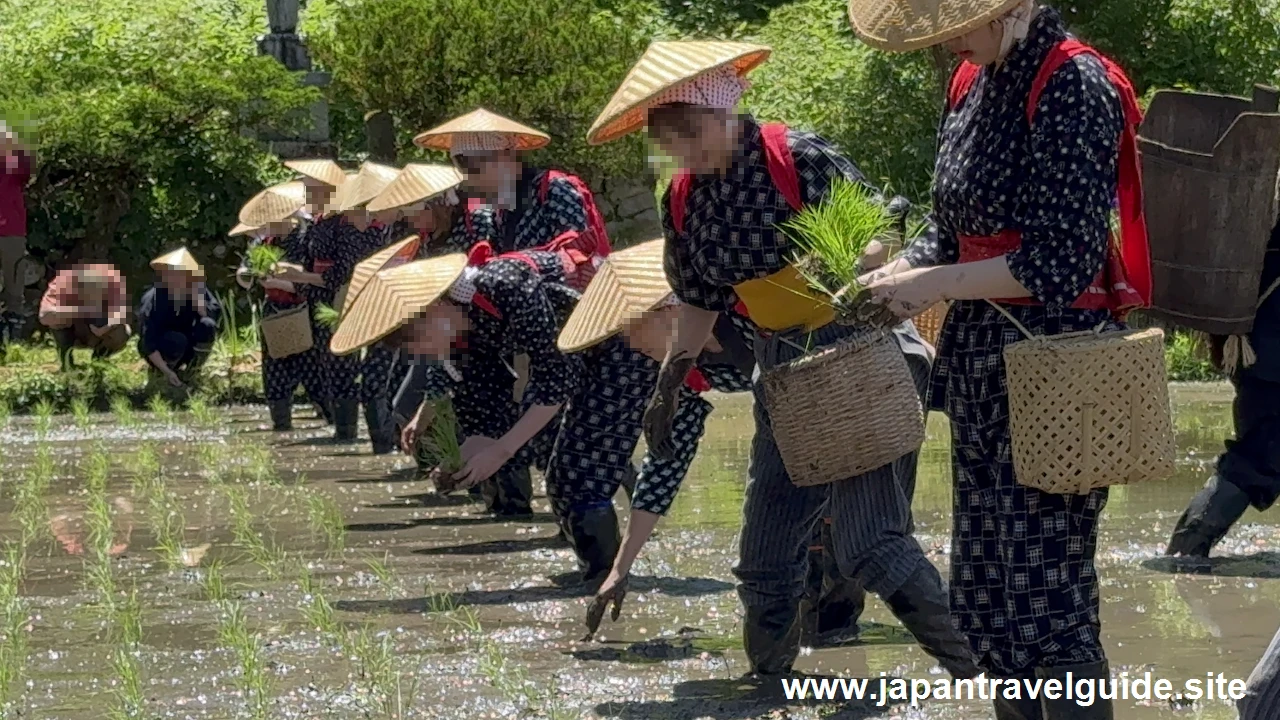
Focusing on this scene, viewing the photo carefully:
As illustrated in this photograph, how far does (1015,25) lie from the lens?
3.88 metres

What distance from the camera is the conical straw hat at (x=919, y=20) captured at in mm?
3807

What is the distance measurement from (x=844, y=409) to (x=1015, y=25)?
3.09 feet

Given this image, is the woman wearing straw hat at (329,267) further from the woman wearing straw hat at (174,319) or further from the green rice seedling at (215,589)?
the green rice seedling at (215,589)

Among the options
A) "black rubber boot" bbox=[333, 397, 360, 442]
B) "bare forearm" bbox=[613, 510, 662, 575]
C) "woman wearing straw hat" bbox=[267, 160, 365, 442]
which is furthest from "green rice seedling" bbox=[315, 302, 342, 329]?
"bare forearm" bbox=[613, 510, 662, 575]

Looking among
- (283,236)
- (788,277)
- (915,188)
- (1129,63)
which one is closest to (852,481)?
(788,277)

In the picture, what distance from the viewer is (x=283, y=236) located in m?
13.5

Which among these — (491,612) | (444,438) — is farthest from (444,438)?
(491,612)

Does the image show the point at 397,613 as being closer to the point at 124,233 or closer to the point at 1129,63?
the point at 124,233

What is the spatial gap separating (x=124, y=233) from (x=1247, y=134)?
47.5 feet

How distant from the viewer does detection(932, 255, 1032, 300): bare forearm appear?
385 centimetres

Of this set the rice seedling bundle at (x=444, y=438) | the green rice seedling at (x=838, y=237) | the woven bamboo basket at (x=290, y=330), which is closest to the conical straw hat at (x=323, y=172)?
the woven bamboo basket at (x=290, y=330)

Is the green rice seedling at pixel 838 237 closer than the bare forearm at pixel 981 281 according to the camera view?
No

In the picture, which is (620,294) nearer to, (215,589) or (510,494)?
(215,589)

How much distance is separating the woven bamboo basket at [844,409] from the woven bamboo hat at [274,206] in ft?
30.8
